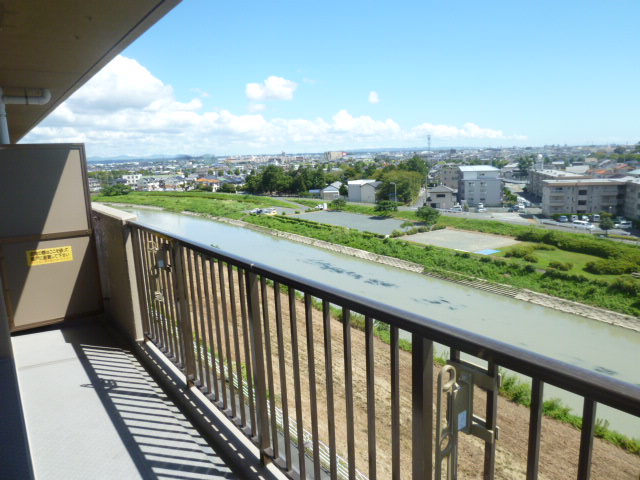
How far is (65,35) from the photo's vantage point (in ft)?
7.10

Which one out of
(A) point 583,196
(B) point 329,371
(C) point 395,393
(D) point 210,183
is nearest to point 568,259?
(A) point 583,196

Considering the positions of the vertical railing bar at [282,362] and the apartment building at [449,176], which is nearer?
the vertical railing bar at [282,362]

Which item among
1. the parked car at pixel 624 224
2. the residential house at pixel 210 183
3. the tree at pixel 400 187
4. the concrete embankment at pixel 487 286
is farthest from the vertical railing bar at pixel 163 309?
the residential house at pixel 210 183

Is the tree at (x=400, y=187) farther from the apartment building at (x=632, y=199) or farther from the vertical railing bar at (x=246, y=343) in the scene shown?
the vertical railing bar at (x=246, y=343)

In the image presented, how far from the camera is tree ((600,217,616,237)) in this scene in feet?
66.5

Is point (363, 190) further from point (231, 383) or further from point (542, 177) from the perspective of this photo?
point (231, 383)

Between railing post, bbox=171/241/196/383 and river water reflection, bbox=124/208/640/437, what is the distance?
984 centimetres

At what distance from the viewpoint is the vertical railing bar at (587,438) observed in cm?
48

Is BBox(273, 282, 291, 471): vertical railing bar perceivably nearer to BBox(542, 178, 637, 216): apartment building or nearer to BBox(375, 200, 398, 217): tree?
BBox(542, 178, 637, 216): apartment building

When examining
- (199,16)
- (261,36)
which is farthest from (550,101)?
(199,16)

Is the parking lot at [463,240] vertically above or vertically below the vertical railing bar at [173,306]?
below

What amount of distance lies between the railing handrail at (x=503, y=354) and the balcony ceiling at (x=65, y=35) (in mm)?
1414

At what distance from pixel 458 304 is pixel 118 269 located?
18.5 m

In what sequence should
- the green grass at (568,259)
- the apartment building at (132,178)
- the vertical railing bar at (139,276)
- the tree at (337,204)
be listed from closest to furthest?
the vertical railing bar at (139,276) < the green grass at (568,259) < the apartment building at (132,178) < the tree at (337,204)
